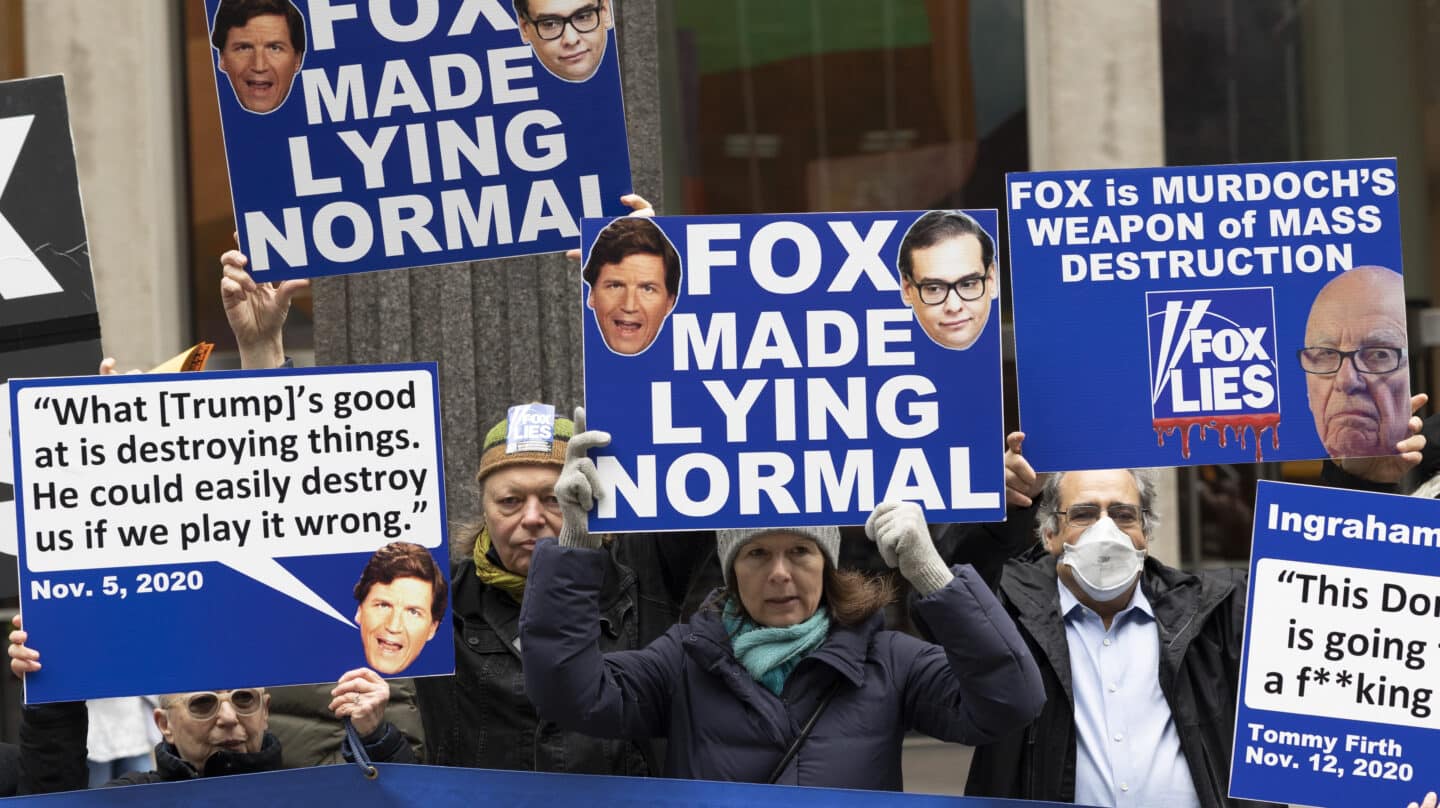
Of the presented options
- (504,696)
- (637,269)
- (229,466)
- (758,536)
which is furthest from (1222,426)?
(229,466)

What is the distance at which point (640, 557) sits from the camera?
376cm

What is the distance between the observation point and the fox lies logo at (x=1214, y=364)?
346 cm

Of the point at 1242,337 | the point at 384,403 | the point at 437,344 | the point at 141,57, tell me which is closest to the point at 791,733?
the point at 384,403

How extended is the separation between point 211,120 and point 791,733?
4671mm

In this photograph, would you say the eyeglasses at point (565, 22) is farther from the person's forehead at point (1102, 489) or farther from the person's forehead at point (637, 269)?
the person's forehead at point (1102, 489)

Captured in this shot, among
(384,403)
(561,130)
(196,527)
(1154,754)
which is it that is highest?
(561,130)

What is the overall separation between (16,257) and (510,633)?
1248 mm

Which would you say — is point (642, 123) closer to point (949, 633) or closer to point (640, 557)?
point (640, 557)

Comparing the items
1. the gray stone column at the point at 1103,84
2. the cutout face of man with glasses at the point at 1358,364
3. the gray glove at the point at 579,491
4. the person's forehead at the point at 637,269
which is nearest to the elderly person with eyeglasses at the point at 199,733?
the gray glove at the point at 579,491

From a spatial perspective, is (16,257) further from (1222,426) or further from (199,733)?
(1222,426)

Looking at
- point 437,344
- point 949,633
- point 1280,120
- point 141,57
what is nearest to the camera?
point 949,633

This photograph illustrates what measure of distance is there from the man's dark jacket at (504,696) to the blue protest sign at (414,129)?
0.70 m

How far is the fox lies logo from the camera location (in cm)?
346

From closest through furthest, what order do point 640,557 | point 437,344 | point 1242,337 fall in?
point 1242,337 < point 640,557 < point 437,344
